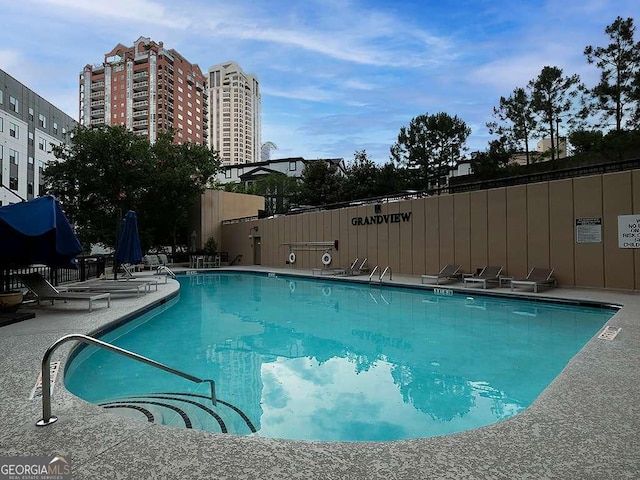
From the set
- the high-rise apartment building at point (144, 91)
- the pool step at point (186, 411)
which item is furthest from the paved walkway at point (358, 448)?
the high-rise apartment building at point (144, 91)

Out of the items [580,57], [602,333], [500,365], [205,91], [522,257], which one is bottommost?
[500,365]

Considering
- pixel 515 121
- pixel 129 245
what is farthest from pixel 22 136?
pixel 515 121

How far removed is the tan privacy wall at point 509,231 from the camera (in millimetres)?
10086

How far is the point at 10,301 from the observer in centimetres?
704

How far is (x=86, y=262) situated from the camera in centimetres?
1441

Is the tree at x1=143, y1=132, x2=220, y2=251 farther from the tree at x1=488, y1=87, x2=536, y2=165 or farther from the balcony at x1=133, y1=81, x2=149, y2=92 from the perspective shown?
the balcony at x1=133, y1=81, x2=149, y2=92

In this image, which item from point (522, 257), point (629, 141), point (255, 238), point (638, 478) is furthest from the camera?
point (255, 238)

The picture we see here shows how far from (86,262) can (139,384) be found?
11839mm

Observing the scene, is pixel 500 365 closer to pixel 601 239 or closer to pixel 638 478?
pixel 638 478

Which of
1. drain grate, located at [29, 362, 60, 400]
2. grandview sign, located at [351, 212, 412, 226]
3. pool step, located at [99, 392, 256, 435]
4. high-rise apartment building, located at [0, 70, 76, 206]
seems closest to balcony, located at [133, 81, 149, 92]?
high-rise apartment building, located at [0, 70, 76, 206]

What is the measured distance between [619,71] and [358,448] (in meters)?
21.2

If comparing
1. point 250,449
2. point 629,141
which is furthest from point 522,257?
point 250,449

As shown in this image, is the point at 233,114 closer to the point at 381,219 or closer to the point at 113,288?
the point at 381,219

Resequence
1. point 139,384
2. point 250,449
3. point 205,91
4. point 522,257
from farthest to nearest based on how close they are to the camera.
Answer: point 205,91, point 522,257, point 139,384, point 250,449
